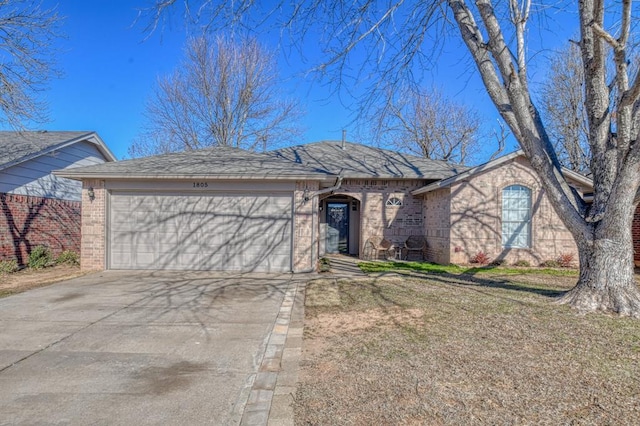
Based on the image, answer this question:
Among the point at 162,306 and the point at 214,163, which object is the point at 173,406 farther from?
the point at 214,163

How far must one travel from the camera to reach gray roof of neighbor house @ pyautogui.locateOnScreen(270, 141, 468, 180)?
45.8 ft

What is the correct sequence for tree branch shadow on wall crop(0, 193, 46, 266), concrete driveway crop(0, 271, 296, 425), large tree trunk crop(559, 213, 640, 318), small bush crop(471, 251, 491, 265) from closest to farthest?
concrete driveway crop(0, 271, 296, 425), large tree trunk crop(559, 213, 640, 318), tree branch shadow on wall crop(0, 193, 46, 266), small bush crop(471, 251, 491, 265)

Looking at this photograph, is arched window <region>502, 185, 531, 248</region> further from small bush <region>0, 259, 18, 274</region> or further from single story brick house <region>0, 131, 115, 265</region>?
small bush <region>0, 259, 18, 274</region>

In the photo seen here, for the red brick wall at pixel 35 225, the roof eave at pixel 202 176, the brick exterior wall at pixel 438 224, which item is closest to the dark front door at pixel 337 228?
the brick exterior wall at pixel 438 224

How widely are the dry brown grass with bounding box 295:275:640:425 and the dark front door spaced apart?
9.03 metres

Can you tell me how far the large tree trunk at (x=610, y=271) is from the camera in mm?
6043

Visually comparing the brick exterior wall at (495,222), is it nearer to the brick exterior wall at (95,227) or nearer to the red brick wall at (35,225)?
the brick exterior wall at (95,227)

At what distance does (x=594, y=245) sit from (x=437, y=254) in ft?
22.7

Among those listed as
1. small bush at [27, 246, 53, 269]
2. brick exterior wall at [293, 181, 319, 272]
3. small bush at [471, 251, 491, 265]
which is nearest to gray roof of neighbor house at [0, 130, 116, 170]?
small bush at [27, 246, 53, 269]

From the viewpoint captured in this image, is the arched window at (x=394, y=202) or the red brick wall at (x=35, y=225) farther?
the arched window at (x=394, y=202)

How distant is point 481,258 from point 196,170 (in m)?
8.91

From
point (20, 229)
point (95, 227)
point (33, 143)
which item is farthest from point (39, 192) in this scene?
point (95, 227)

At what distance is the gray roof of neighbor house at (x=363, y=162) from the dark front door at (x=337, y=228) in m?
1.91

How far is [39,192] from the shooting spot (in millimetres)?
12023
